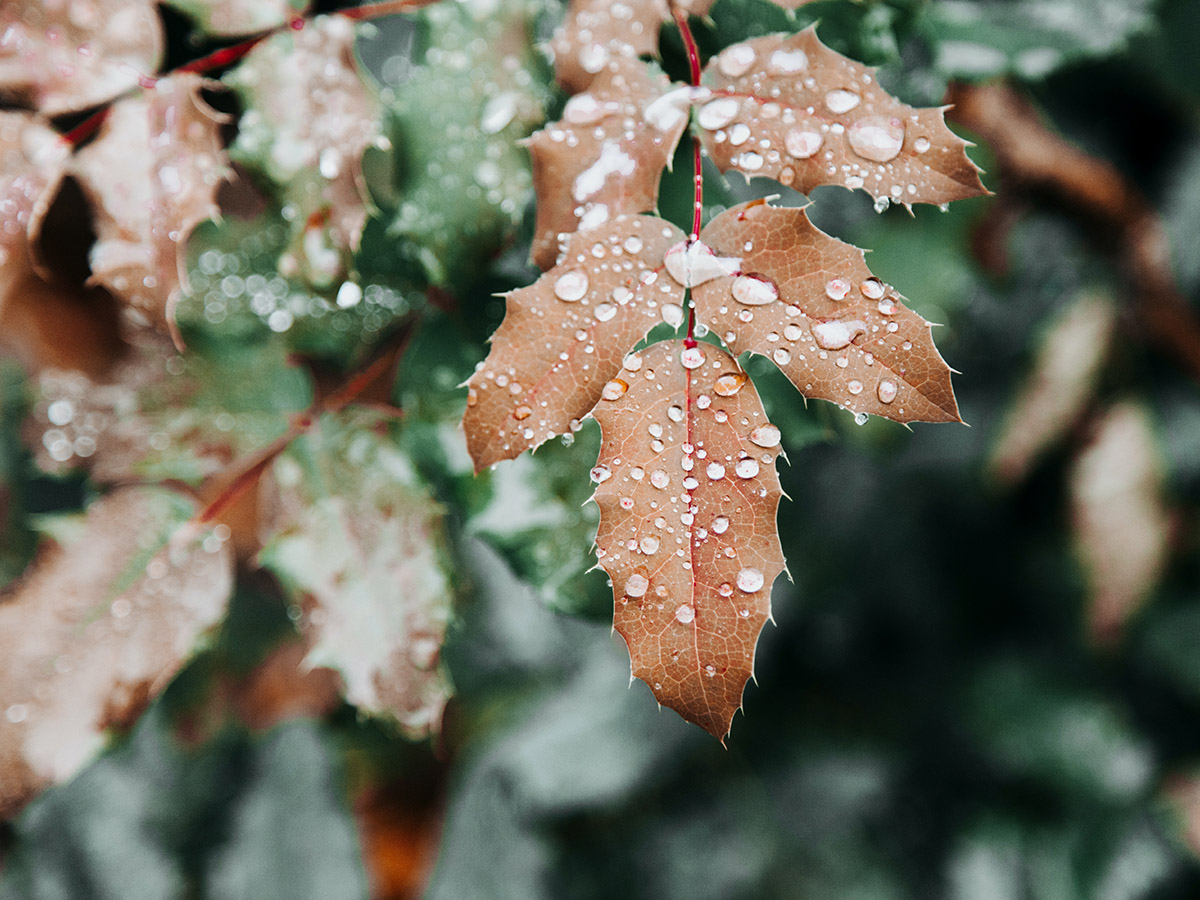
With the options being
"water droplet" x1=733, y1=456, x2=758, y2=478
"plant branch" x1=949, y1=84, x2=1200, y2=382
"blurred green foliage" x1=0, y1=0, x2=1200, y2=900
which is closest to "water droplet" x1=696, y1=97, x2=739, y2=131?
"water droplet" x1=733, y1=456, x2=758, y2=478

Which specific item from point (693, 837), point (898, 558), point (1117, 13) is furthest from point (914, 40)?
point (693, 837)

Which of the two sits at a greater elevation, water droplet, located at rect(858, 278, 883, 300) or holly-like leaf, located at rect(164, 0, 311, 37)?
holly-like leaf, located at rect(164, 0, 311, 37)

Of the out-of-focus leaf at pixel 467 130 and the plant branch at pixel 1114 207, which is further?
the plant branch at pixel 1114 207

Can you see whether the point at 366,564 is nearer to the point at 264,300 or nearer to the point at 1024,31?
the point at 264,300

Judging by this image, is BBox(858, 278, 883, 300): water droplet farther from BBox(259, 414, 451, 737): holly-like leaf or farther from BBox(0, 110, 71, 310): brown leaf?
BBox(0, 110, 71, 310): brown leaf

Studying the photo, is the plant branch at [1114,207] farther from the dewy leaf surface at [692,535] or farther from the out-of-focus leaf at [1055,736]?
the dewy leaf surface at [692,535]

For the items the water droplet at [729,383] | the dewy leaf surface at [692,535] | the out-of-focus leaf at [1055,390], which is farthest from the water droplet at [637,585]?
the out-of-focus leaf at [1055,390]

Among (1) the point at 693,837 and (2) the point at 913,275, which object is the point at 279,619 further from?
(2) the point at 913,275
